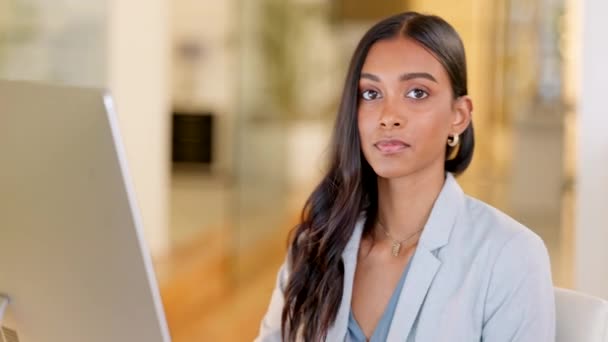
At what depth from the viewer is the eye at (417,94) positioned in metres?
1.76

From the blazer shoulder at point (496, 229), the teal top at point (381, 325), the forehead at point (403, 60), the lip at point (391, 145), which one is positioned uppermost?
the forehead at point (403, 60)

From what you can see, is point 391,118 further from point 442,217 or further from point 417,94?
point 442,217

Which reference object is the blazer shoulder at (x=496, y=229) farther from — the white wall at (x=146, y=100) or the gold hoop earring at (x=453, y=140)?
the white wall at (x=146, y=100)

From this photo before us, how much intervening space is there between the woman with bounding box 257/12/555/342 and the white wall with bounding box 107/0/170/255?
4.11 m

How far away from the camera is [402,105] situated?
1.74 m

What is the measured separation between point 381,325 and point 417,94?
0.40 m

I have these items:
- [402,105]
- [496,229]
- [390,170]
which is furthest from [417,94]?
[496,229]

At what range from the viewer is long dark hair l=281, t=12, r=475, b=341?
1778mm

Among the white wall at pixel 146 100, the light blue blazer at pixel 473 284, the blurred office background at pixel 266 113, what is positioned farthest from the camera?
the white wall at pixel 146 100

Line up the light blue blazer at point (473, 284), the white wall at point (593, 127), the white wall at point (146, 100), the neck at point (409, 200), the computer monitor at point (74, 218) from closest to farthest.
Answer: the computer monitor at point (74, 218), the light blue blazer at point (473, 284), the neck at point (409, 200), the white wall at point (593, 127), the white wall at point (146, 100)

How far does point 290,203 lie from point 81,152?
219 inches

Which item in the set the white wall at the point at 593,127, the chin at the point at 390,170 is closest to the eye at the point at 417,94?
the chin at the point at 390,170

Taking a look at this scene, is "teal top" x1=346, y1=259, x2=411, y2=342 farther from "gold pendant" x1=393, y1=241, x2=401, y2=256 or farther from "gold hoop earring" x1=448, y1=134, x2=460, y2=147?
"gold hoop earring" x1=448, y1=134, x2=460, y2=147

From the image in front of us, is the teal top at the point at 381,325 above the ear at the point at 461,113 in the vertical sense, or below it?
below
